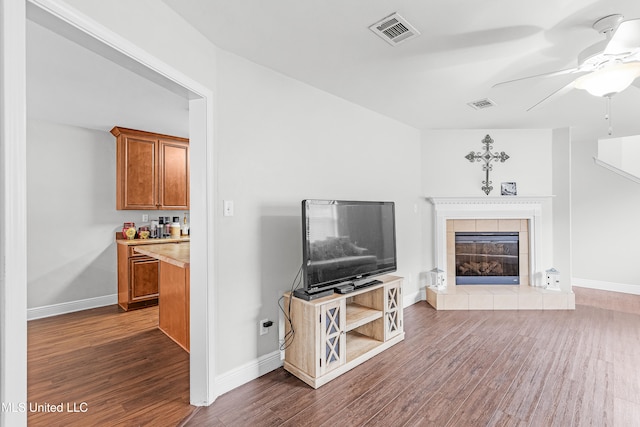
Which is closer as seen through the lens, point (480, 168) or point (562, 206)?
point (562, 206)

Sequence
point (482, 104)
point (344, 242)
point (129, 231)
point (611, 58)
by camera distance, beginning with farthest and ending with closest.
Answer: point (129, 231) < point (482, 104) < point (344, 242) < point (611, 58)

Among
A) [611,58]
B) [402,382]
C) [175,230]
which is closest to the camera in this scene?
[611,58]

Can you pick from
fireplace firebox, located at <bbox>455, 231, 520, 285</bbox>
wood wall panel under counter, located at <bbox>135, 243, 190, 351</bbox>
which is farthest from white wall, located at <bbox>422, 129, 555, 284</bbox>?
wood wall panel under counter, located at <bbox>135, 243, 190, 351</bbox>

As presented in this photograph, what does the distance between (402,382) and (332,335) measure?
0.62 metres

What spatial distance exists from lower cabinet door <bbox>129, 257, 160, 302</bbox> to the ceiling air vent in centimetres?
421

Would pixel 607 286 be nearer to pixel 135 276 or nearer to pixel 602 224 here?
pixel 602 224

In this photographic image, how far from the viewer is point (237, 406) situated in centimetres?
205

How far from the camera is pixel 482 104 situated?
334 centimetres

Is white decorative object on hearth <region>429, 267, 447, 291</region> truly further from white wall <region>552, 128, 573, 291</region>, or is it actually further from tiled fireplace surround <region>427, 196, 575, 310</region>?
white wall <region>552, 128, 573, 291</region>

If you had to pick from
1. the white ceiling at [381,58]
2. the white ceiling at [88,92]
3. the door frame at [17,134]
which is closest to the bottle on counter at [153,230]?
the white ceiling at [88,92]

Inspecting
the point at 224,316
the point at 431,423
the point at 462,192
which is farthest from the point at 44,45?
the point at 462,192

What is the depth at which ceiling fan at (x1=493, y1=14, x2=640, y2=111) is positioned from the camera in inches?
69.6

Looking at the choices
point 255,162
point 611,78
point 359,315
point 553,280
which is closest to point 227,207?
point 255,162

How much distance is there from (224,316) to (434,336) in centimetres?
213
